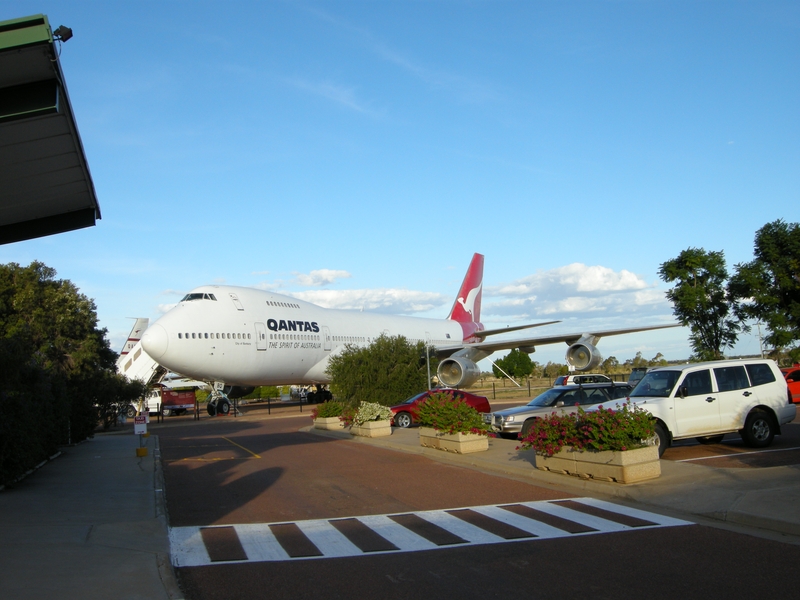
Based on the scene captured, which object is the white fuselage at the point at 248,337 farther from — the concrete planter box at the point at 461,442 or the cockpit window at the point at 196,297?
the concrete planter box at the point at 461,442

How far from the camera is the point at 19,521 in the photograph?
344 inches

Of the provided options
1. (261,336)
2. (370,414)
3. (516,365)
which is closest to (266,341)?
(261,336)

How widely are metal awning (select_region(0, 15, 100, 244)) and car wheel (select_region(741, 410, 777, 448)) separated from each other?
11959mm

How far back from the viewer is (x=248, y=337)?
32.6 m

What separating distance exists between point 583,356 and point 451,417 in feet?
57.5

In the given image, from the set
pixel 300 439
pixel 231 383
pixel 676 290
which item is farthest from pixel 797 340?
pixel 231 383

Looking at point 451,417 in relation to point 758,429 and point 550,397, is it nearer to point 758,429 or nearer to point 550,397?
point 550,397

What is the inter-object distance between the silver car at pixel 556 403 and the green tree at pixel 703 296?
13456 millimetres

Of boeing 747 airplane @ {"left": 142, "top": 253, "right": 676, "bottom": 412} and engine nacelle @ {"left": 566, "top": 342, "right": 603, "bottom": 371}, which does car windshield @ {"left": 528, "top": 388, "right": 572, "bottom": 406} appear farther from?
engine nacelle @ {"left": 566, "top": 342, "right": 603, "bottom": 371}

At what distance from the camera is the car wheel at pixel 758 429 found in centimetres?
1366

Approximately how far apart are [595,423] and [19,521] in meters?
8.03

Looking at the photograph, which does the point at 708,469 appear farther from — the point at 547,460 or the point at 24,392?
the point at 24,392

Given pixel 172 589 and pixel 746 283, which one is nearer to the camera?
pixel 172 589

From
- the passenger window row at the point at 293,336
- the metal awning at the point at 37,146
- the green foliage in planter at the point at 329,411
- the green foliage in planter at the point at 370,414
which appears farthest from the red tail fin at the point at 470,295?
the metal awning at the point at 37,146
